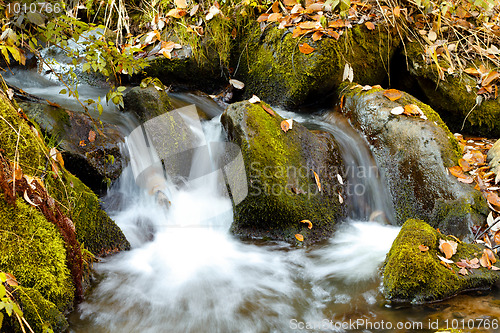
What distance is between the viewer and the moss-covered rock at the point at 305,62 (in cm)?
504

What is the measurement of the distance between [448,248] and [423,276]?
1.43ft

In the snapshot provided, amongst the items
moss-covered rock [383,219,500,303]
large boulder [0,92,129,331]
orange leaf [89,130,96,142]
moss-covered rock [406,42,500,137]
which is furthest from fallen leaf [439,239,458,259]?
orange leaf [89,130,96,142]

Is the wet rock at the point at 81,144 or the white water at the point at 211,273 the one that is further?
the wet rock at the point at 81,144

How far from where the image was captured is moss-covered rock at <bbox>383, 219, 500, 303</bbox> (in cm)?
260

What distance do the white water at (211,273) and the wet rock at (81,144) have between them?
225mm

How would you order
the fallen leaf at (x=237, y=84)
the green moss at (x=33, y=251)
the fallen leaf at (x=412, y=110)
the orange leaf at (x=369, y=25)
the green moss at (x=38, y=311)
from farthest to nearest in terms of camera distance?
the fallen leaf at (x=237, y=84) < the orange leaf at (x=369, y=25) < the fallen leaf at (x=412, y=110) < the green moss at (x=33, y=251) < the green moss at (x=38, y=311)

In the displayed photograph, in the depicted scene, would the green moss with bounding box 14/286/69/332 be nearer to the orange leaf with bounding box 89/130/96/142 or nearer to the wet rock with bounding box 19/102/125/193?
the wet rock with bounding box 19/102/125/193

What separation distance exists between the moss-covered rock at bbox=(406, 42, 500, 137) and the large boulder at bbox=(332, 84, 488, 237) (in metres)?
1.49

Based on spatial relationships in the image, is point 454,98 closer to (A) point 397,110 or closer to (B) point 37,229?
(A) point 397,110

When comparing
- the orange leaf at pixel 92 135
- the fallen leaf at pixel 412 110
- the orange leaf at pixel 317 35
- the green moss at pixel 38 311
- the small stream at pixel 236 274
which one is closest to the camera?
the green moss at pixel 38 311

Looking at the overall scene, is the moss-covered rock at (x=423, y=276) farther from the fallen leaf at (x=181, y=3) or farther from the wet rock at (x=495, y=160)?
A: the fallen leaf at (x=181, y=3)

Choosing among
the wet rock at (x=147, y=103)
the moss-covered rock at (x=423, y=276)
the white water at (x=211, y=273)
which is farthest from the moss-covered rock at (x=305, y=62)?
the moss-covered rock at (x=423, y=276)

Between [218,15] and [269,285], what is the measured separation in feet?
14.4

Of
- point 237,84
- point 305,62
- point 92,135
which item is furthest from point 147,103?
point 305,62
